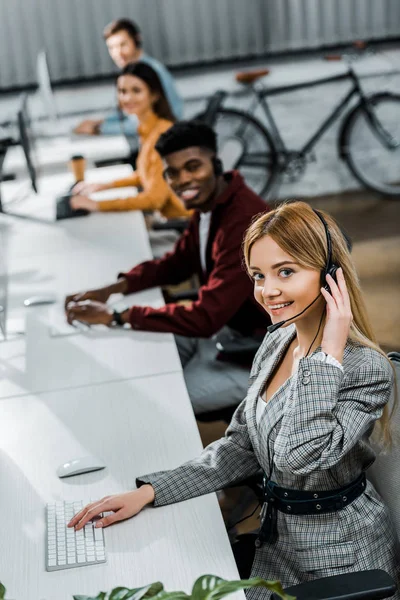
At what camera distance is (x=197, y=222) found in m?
2.87

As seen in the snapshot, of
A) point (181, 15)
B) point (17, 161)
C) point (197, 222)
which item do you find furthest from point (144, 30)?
point (197, 222)

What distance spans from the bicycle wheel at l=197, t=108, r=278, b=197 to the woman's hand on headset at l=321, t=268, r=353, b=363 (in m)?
4.47

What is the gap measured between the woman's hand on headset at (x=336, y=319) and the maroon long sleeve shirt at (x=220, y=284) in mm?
967

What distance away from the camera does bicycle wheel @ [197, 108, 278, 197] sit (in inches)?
234

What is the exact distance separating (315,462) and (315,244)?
40 cm

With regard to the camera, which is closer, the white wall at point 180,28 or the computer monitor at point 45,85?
the computer monitor at point 45,85

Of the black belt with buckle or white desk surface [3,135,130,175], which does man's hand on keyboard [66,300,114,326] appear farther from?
white desk surface [3,135,130,175]

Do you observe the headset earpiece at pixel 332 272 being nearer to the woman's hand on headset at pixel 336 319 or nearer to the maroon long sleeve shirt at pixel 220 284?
the woman's hand on headset at pixel 336 319

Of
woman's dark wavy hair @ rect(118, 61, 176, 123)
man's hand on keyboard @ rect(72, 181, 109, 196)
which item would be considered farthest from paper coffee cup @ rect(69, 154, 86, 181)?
woman's dark wavy hair @ rect(118, 61, 176, 123)

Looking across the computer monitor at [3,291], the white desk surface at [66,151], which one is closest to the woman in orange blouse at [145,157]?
the computer monitor at [3,291]

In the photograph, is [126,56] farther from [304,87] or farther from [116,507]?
[116,507]

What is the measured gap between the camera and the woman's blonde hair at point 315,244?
1.55 m

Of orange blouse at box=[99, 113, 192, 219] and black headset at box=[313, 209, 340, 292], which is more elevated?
black headset at box=[313, 209, 340, 292]

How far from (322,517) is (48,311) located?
1409 mm
